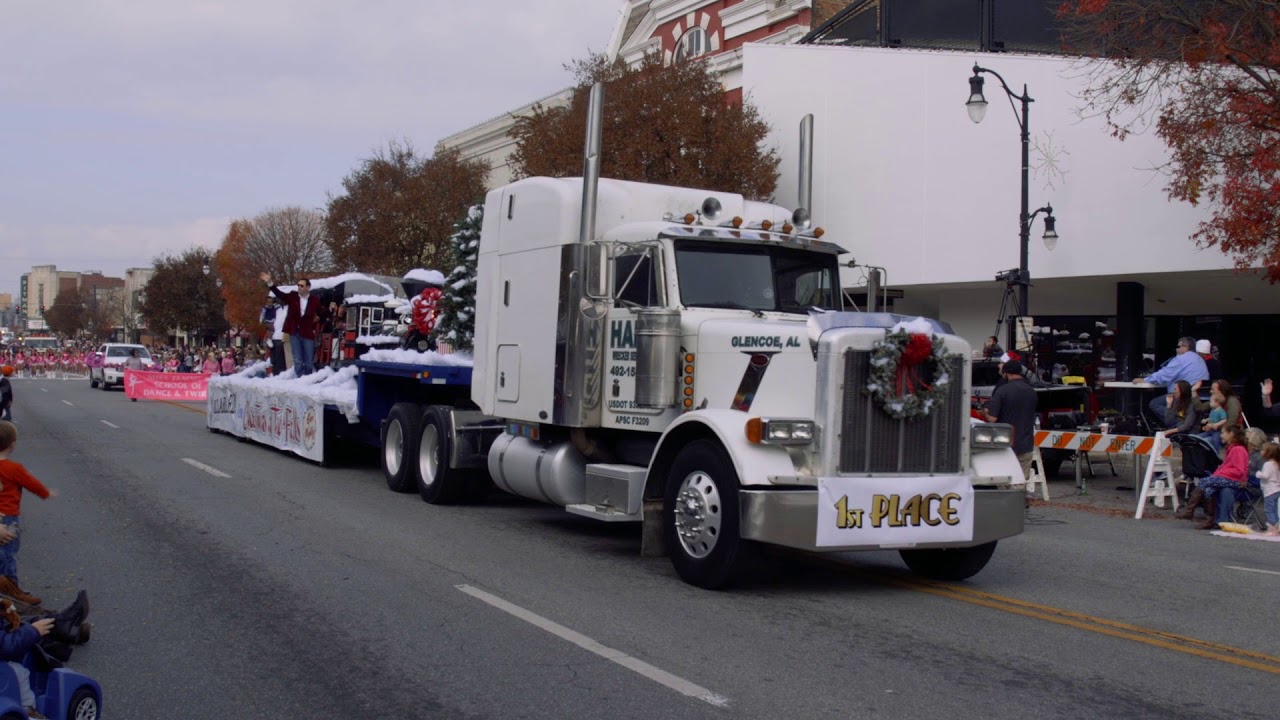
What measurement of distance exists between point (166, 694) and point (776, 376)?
174 inches

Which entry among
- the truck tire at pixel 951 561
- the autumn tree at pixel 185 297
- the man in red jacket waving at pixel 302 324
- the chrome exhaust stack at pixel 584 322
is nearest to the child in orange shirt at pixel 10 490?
the chrome exhaust stack at pixel 584 322

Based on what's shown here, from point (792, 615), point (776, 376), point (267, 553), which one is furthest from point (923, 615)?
point (267, 553)

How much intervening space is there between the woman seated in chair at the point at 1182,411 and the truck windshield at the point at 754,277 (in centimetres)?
656

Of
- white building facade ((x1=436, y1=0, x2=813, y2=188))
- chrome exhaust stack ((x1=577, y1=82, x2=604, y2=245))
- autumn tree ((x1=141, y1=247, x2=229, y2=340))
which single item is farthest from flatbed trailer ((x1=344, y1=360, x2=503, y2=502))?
autumn tree ((x1=141, y1=247, x2=229, y2=340))

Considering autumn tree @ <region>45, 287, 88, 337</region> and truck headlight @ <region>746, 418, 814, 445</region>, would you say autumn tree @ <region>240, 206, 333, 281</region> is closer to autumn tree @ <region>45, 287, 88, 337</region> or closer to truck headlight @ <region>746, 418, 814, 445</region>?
truck headlight @ <region>746, 418, 814, 445</region>

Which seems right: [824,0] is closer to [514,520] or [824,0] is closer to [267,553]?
[514,520]

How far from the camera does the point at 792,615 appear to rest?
7496 millimetres

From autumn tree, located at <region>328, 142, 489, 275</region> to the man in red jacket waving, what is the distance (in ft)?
63.5

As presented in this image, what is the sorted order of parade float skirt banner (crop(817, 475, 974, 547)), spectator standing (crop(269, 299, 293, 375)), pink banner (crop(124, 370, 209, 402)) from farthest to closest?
pink banner (crop(124, 370, 209, 402)) → spectator standing (crop(269, 299, 293, 375)) → parade float skirt banner (crop(817, 475, 974, 547))

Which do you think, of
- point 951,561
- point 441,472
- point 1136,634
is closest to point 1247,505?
point 951,561

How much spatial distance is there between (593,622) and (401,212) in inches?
1332

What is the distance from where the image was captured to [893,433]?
7961 mm

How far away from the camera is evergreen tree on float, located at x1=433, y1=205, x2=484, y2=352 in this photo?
46.0 ft

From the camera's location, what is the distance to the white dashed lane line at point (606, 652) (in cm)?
570
